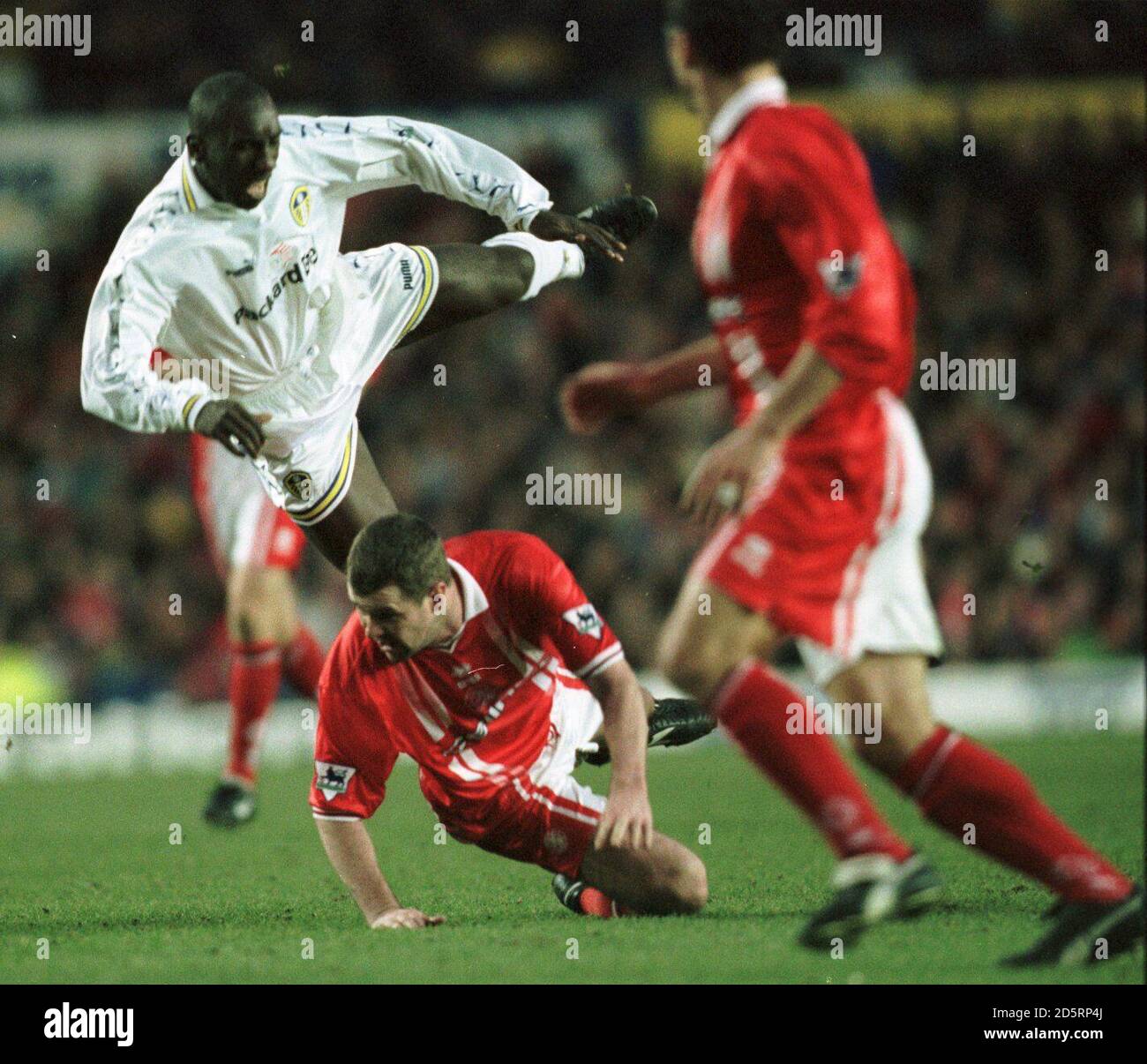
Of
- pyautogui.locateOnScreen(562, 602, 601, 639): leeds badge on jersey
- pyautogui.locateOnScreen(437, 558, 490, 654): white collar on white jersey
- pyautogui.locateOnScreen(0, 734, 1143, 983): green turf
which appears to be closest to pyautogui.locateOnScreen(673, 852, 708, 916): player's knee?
pyautogui.locateOnScreen(0, 734, 1143, 983): green turf

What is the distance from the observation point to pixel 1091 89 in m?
15.6

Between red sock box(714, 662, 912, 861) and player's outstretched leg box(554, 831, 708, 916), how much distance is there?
1.14 metres

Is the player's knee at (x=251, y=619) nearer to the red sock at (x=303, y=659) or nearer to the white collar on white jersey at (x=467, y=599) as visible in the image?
the red sock at (x=303, y=659)

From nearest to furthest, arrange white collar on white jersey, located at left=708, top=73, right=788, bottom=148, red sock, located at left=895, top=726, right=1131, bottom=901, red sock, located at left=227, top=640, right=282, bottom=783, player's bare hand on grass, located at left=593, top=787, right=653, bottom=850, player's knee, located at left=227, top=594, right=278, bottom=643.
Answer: red sock, located at left=895, top=726, right=1131, bottom=901 → white collar on white jersey, located at left=708, top=73, right=788, bottom=148 → player's bare hand on grass, located at left=593, top=787, right=653, bottom=850 → red sock, located at left=227, top=640, right=282, bottom=783 → player's knee, located at left=227, top=594, right=278, bottom=643

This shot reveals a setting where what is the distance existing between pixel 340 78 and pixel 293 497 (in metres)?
10.4

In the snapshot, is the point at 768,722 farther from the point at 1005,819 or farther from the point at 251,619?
the point at 251,619

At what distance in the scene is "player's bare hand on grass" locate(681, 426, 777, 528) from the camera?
380 centimetres

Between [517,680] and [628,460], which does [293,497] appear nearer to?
[517,680]

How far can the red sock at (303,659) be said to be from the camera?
27.2ft

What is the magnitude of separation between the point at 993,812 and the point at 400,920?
1.74 m

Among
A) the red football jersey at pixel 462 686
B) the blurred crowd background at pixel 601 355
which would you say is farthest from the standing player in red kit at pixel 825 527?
the blurred crowd background at pixel 601 355

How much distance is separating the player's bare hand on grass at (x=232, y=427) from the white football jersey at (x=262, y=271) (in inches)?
3.4

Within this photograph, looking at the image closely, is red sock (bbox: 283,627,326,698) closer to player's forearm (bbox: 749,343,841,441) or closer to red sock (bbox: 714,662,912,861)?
red sock (bbox: 714,662,912,861)

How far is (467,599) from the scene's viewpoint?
189 inches
